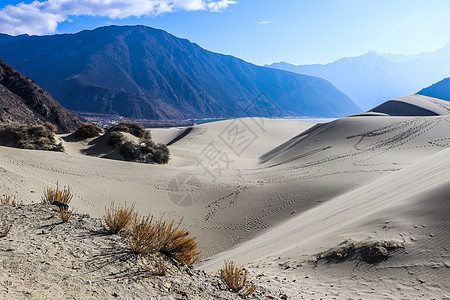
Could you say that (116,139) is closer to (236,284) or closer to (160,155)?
(160,155)

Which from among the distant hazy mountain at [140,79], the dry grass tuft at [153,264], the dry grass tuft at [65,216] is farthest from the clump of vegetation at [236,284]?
the distant hazy mountain at [140,79]

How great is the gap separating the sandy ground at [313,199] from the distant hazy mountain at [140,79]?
92.6 m

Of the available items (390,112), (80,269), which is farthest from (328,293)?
(390,112)

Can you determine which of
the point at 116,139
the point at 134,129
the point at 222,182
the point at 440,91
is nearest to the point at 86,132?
the point at 134,129

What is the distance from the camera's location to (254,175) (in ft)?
40.2

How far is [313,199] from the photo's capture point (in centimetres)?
878

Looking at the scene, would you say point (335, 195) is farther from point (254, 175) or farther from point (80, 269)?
point (80, 269)

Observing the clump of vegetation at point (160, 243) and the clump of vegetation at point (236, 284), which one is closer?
the clump of vegetation at point (236, 284)

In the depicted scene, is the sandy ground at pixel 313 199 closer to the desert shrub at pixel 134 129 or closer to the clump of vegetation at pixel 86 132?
the clump of vegetation at pixel 86 132

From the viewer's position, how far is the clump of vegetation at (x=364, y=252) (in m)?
3.55

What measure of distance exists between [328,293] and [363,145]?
13.4m

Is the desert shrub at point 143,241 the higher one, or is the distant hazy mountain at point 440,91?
the distant hazy mountain at point 440,91

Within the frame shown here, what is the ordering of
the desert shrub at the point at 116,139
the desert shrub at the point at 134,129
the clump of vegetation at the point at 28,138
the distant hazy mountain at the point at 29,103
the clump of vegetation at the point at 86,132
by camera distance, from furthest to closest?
1. the distant hazy mountain at the point at 29,103
2. the desert shrub at the point at 134,129
3. the clump of vegetation at the point at 86,132
4. the desert shrub at the point at 116,139
5. the clump of vegetation at the point at 28,138

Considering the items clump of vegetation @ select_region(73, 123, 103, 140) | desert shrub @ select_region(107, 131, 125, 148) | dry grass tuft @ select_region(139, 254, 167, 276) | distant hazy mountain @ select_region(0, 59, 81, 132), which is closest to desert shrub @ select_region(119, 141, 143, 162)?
desert shrub @ select_region(107, 131, 125, 148)
